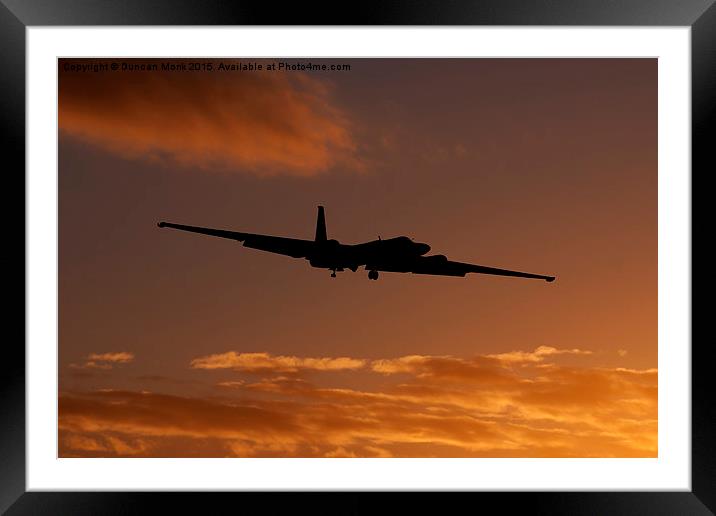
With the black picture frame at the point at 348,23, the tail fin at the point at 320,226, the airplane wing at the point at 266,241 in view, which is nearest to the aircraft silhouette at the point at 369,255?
the airplane wing at the point at 266,241

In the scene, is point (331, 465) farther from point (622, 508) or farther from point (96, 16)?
point (96, 16)

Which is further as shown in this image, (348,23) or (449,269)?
(449,269)

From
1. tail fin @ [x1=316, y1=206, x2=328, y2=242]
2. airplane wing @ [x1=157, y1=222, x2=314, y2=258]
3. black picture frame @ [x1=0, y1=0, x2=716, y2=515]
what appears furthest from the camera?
tail fin @ [x1=316, y1=206, x2=328, y2=242]

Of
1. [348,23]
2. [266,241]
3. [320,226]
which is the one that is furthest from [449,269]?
[348,23]

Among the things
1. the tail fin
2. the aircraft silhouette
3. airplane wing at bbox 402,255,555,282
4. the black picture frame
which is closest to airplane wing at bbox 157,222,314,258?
the aircraft silhouette

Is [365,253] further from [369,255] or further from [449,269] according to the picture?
[449,269]

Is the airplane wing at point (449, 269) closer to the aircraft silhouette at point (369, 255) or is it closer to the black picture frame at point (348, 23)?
the aircraft silhouette at point (369, 255)

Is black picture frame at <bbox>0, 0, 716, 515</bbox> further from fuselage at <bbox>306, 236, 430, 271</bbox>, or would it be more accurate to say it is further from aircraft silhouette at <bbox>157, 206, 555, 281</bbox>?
fuselage at <bbox>306, 236, 430, 271</bbox>

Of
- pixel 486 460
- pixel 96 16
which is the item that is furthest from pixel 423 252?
pixel 96 16
